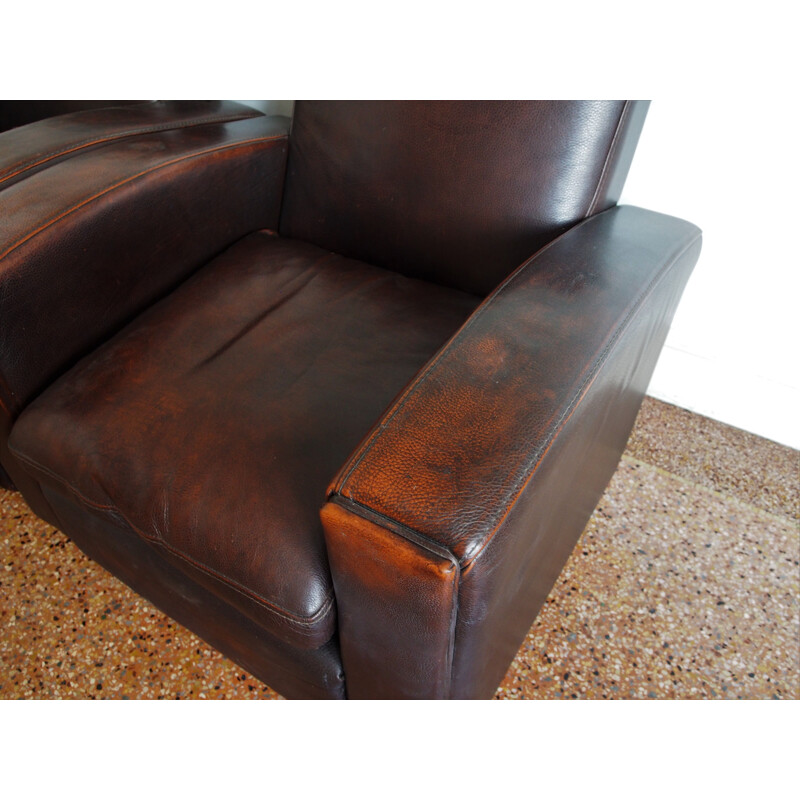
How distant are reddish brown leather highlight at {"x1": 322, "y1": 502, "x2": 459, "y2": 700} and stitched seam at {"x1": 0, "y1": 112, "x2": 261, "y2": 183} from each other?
0.81 m

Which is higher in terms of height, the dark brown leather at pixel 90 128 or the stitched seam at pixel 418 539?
the dark brown leather at pixel 90 128

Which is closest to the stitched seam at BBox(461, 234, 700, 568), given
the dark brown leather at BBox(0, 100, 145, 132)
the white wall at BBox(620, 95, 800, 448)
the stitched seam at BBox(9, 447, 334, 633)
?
the stitched seam at BBox(9, 447, 334, 633)

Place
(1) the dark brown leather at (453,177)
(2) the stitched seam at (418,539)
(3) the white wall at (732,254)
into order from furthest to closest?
(3) the white wall at (732,254)
(1) the dark brown leather at (453,177)
(2) the stitched seam at (418,539)

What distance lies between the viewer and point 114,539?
994 millimetres

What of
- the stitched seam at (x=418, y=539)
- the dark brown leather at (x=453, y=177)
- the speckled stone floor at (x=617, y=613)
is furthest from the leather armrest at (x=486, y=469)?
the speckled stone floor at (x=617, y=613)

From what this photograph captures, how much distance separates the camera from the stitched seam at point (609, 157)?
95 centimetres

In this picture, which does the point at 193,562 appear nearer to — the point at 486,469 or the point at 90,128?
the point at 486,469

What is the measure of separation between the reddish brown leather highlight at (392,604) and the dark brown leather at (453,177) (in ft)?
2.11

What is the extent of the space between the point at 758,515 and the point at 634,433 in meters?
0.31

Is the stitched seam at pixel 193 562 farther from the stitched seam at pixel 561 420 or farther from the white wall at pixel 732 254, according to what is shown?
the white wall at pixel 732 254

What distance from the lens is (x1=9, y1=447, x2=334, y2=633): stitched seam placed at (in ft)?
2.41

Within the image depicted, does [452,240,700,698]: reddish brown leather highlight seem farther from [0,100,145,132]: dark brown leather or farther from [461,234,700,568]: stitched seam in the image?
[0,100,145,132]: dark brown leather

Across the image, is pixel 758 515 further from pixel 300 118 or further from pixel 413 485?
pixel 300 118
